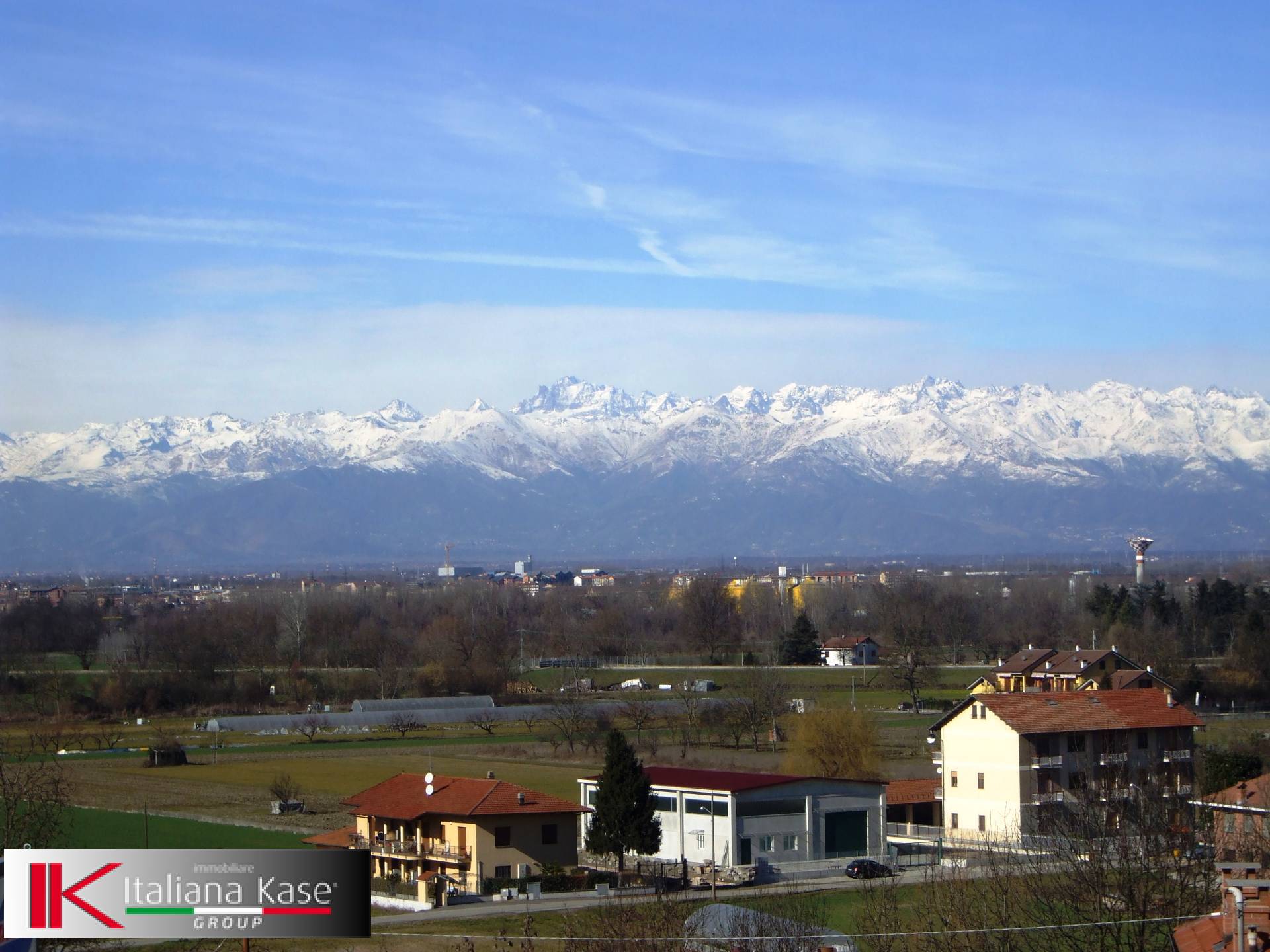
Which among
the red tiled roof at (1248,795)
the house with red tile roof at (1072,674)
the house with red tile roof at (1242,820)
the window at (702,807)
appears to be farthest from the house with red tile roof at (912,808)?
the house with red tile roof at (1072,674)

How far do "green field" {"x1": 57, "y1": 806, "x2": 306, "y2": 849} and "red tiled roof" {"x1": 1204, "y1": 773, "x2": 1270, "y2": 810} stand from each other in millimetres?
21785

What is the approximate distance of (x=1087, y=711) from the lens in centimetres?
4372

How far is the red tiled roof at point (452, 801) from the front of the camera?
37.3 meters

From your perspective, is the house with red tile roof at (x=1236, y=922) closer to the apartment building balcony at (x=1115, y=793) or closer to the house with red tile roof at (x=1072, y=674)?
the apartment building balcony at (x=1115, y=793)

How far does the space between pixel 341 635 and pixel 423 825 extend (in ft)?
258

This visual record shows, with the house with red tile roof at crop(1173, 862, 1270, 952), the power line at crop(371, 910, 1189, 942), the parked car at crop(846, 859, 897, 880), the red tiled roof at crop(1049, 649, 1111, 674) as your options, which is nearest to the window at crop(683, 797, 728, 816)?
the parked car at crop(846, 859, 897, 880)

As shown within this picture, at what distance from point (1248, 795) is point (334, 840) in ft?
70.2

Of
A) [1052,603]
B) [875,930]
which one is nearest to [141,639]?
[1052,603]

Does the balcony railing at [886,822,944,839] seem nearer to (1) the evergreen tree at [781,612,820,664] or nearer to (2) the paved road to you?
(2) the paved road

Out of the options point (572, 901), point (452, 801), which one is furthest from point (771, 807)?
point (452, 801)

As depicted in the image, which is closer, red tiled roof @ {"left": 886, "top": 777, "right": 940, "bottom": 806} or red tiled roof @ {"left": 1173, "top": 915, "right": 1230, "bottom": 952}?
red tiled roof @ {"left": 1173, "top": 915, "right": 1230, "bottom": 952}

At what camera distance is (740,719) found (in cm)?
6950

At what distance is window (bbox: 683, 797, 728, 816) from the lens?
1539 inches

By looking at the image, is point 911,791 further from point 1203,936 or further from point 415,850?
point 1203,936
